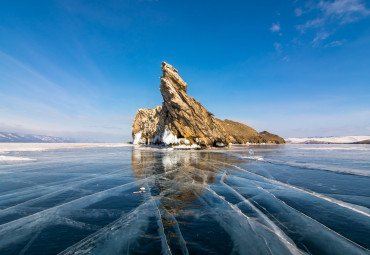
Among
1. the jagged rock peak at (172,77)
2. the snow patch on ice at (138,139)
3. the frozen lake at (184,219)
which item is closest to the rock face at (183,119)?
the jagged rock peak at (172,77)

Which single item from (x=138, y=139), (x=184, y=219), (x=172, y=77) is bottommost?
(x=184, y=219)

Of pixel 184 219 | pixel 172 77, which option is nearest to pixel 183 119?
pixel 172 77

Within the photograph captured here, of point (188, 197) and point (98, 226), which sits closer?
point (98, 226)

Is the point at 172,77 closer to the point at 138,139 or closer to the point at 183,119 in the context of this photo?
the point at 183,119

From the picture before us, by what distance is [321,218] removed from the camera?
5090mm

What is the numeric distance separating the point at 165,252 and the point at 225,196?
454 centimetres

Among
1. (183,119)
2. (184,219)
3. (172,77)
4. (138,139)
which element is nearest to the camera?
(184,219)

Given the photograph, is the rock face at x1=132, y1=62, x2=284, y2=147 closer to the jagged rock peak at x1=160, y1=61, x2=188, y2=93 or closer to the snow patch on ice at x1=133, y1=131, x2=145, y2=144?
the jagged rock peak at x1=160, y1=61, x2=188, y2=93

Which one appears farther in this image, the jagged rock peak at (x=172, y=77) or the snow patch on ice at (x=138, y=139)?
the snow patch on ice at (x=138, y=139)

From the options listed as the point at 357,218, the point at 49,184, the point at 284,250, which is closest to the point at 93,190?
the point at 49,184

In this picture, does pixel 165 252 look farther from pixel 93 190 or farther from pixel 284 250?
pixel 93 190

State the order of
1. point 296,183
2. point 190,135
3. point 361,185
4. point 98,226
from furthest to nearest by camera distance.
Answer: point 190,135 → point 296,183 → point 361,185 → point 98,226

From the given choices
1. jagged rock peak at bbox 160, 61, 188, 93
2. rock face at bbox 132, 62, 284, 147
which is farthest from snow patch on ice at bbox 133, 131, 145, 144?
jagged rock peak at bbox 160, 61, 188, 93

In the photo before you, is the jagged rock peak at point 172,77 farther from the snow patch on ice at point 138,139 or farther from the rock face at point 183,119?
the snow patch on ice at point 138,139
